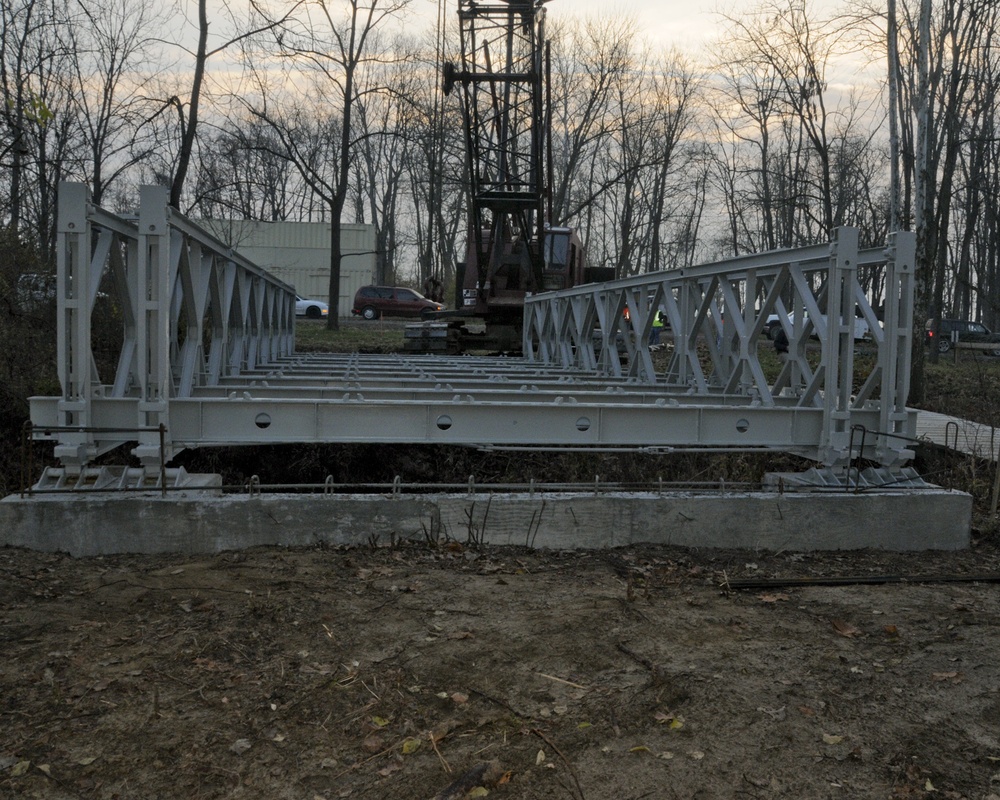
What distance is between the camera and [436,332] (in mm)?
20797

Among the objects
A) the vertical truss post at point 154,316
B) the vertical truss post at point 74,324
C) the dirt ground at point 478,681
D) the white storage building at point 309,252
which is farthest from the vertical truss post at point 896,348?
the white storage building at point 309,252

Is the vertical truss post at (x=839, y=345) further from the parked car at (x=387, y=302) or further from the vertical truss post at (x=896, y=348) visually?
the parked car at (x=387, y=302)

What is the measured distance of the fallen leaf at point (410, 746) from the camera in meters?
3.68

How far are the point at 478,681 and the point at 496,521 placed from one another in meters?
2.37

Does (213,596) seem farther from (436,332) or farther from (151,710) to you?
(436,332)

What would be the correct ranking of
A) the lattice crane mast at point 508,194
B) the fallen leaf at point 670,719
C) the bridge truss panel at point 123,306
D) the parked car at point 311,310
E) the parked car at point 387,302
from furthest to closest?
the parked car at point 311,310 → the parked car at point 387,302 → the lattice crane mast at point 508,194 → the bridge truss panel at point 123,306 → the fallen leaf at point 670,719

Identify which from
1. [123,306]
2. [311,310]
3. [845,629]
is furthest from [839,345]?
[311,310]

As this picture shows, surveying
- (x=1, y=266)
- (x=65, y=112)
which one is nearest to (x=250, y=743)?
(x=1, y=266)

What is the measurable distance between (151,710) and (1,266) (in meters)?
9.35

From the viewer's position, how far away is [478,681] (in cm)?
433

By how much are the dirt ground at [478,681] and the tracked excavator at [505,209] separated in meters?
13.5

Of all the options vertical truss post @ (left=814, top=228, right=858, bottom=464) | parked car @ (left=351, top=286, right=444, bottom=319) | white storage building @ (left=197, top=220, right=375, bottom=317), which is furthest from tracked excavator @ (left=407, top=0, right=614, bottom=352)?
white storage building @ (left=197, top=220, right=375, bottom=317)

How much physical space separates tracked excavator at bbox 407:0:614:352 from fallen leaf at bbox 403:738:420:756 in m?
15.4

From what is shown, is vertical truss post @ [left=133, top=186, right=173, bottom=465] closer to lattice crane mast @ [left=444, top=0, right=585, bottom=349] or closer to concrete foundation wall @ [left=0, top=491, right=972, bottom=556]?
concrete foundation wall @ [left=0, top=491, right=972, bottom=556]
